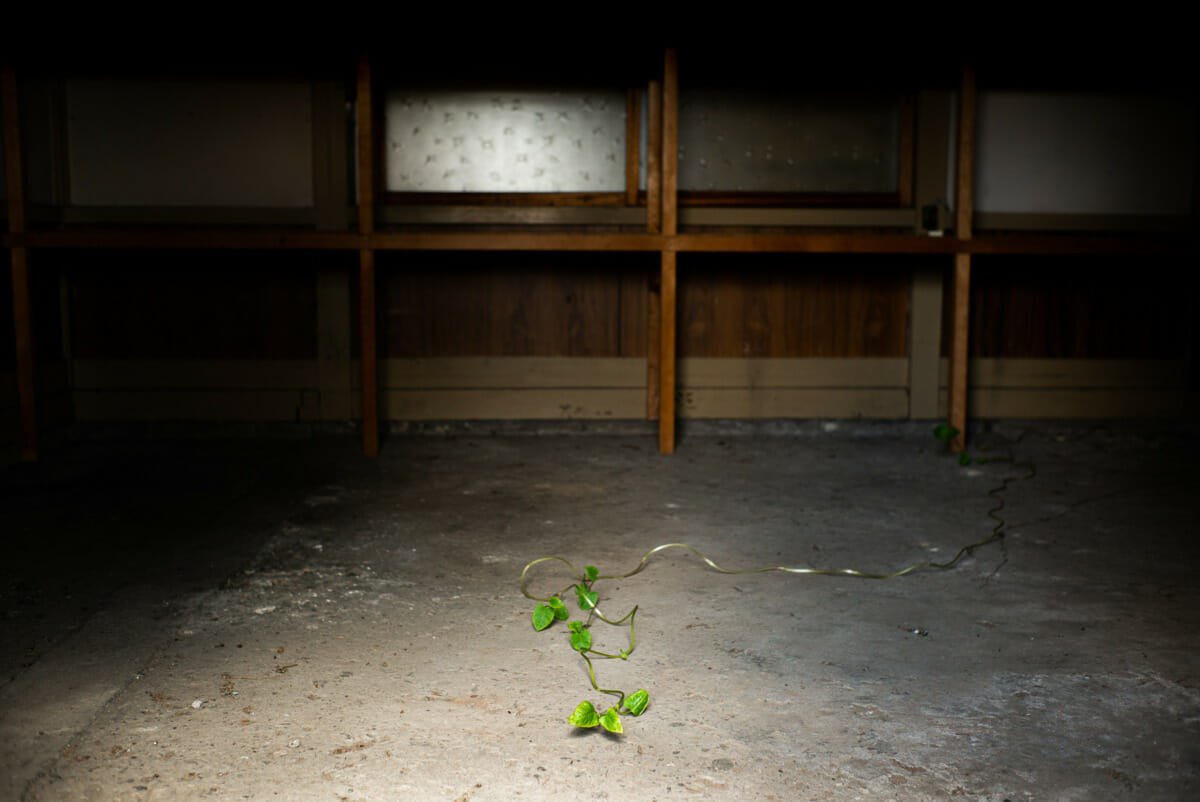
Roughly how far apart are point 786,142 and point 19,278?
12.2 feet

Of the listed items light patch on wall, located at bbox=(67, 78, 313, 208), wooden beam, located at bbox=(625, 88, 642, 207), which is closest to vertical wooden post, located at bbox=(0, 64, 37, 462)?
light patch on wall, located at bbox=(67, 78, 313, 208)

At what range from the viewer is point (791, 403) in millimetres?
5074

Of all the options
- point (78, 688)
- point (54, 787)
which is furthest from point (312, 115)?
point (54, 787)

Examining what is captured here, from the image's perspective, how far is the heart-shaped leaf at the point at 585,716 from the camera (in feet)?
5.49

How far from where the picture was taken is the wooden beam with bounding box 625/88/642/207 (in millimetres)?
4887

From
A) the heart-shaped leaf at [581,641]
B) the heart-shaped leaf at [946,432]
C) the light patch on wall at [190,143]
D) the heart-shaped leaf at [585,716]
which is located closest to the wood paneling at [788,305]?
the heart-shaped leaf at [946,432]

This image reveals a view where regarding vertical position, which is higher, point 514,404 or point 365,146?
point 365,146

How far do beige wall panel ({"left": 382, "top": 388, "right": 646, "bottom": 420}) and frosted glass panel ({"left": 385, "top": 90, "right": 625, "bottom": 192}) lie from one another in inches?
41.5

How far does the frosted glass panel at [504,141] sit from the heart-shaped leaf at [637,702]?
11.7ft

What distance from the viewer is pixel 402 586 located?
2.55 m

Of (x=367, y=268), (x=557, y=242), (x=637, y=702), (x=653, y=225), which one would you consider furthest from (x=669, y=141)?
(x=637, y=702)

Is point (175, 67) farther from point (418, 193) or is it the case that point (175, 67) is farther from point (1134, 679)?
point (1134, 679)

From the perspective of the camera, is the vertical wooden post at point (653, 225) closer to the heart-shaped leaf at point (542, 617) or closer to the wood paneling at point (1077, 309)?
the wood paneling at point (1077, 309)

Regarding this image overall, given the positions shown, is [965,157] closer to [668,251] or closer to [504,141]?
[668,251]
